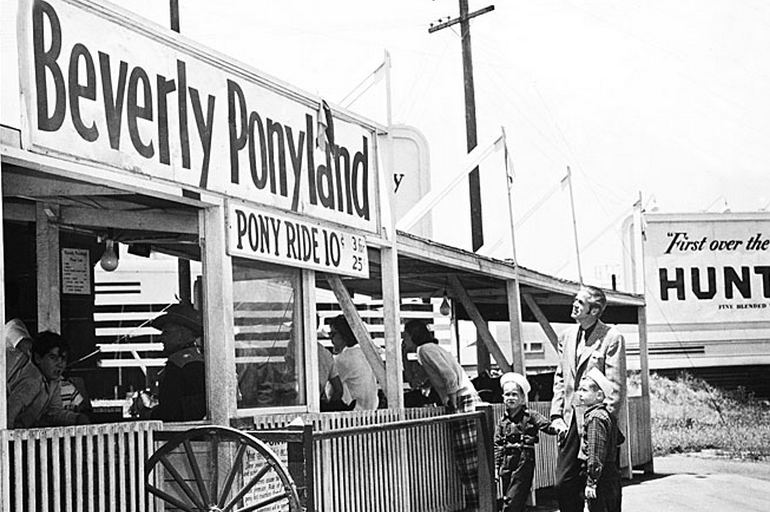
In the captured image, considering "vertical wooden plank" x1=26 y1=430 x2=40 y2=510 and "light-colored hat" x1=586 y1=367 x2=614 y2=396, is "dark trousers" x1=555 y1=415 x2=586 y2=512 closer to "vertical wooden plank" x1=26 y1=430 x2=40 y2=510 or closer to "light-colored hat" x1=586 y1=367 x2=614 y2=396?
"light-colored hat" x1=586 y1=367 x2=614 y2=396

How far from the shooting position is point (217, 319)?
331 inches

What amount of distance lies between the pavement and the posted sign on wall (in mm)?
4505

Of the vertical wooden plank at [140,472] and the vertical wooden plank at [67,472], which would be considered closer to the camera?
the vertical wooden plank at [67,472]

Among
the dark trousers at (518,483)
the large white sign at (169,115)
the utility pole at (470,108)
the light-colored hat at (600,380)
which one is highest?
the utility pole at (470,108)

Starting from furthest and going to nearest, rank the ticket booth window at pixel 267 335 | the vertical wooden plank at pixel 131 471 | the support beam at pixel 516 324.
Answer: the support beam at pixel 516 324
the ticket booth window at pixel 267 335
the vertical wooden plank at pixel 131 471

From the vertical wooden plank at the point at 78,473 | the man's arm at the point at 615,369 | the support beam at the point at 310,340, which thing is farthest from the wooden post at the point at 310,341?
the vertical wooden plank at the point at 78,473

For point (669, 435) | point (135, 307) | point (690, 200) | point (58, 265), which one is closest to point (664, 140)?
point (690, 200)

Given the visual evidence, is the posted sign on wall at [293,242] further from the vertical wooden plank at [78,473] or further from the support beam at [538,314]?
the support beam at [538,314]

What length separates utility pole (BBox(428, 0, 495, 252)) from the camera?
27719mm

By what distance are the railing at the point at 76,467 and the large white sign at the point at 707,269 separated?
102ft

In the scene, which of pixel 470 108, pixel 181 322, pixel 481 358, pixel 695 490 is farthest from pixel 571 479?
pixel 470 108

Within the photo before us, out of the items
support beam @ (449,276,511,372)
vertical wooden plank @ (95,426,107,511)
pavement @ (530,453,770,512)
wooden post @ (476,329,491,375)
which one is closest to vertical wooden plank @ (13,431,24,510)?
vertical wooden plank @ (95,426,107,511)

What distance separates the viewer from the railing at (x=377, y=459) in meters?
7.24

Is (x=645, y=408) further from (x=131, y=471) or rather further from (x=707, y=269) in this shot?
(x=707, y=269)
